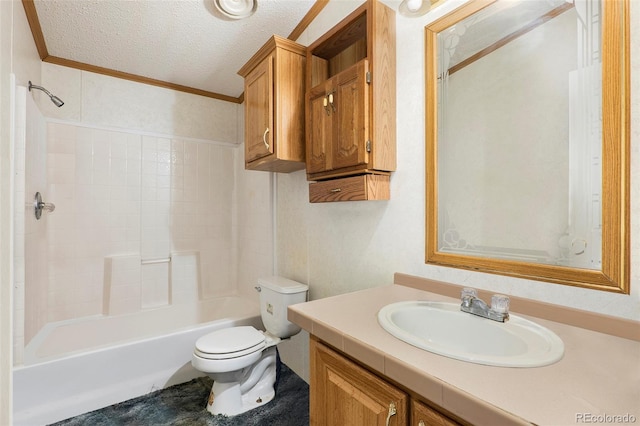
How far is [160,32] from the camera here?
6.77 feet

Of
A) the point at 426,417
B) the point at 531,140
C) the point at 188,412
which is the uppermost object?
the point at 531,140

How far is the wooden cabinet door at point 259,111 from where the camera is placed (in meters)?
1.70

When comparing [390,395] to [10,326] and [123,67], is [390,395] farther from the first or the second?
[123,67]

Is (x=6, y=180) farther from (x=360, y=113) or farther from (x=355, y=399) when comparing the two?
(x=355, y=399)

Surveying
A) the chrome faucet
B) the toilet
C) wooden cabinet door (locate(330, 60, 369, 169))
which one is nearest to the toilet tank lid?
the toilet

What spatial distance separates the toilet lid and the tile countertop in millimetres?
1032

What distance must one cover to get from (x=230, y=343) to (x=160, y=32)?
6.85 ft

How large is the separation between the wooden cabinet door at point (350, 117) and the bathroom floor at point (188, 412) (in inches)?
57.7

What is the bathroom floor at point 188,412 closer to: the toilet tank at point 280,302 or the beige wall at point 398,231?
the beige wall at point 398,231

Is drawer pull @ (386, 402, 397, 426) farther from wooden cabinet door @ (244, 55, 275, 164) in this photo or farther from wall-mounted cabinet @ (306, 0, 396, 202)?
wooden cabinet door @ (244, 55, 275, 164)

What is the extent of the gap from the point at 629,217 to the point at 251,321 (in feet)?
7.24

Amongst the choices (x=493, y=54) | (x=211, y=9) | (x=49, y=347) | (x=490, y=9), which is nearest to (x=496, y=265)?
(x=493, y=54)

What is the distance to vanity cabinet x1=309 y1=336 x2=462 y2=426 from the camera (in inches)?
27.5

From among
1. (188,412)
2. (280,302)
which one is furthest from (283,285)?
(188,412)
